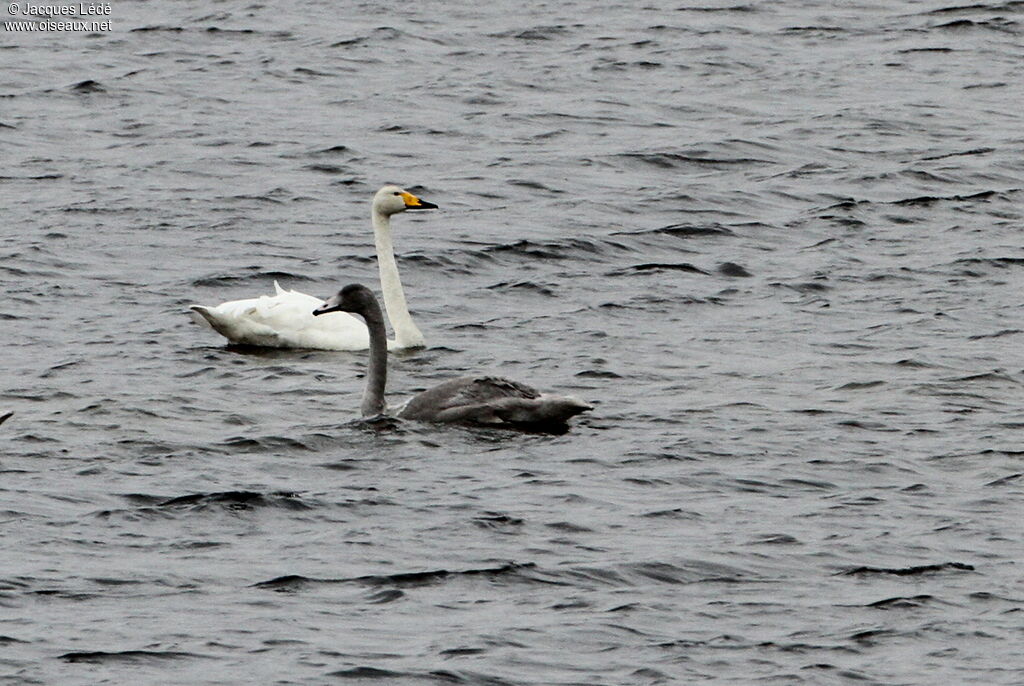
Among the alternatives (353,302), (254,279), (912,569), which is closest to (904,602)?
(912,569)

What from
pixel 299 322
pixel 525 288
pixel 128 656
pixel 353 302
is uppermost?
pixel 353 302

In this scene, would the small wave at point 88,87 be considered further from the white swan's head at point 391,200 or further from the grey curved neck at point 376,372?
the grey curved neck at point 376,372

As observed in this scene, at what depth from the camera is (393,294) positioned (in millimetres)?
16672

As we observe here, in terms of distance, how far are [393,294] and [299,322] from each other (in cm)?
89

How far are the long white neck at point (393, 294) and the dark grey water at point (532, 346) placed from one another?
0.67 feet

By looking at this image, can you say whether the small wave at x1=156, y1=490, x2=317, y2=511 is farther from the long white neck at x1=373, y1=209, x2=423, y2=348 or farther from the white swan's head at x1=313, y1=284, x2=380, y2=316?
the long white neck at x1=373, y1=209, x2=423, y2=348

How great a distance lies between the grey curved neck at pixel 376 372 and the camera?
555 inches

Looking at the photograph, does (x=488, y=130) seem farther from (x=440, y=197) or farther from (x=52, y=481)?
(x=52, y=481)

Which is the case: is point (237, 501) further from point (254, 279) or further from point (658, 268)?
point (658, 268)

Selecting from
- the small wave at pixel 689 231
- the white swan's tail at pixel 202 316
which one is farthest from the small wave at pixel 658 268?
the white swan's tail at pixel 202 316

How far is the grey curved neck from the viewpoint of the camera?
46.2 feet

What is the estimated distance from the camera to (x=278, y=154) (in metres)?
22.4

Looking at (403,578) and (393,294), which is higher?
(403,578)

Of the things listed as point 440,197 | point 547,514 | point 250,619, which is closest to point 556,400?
point 547,514
